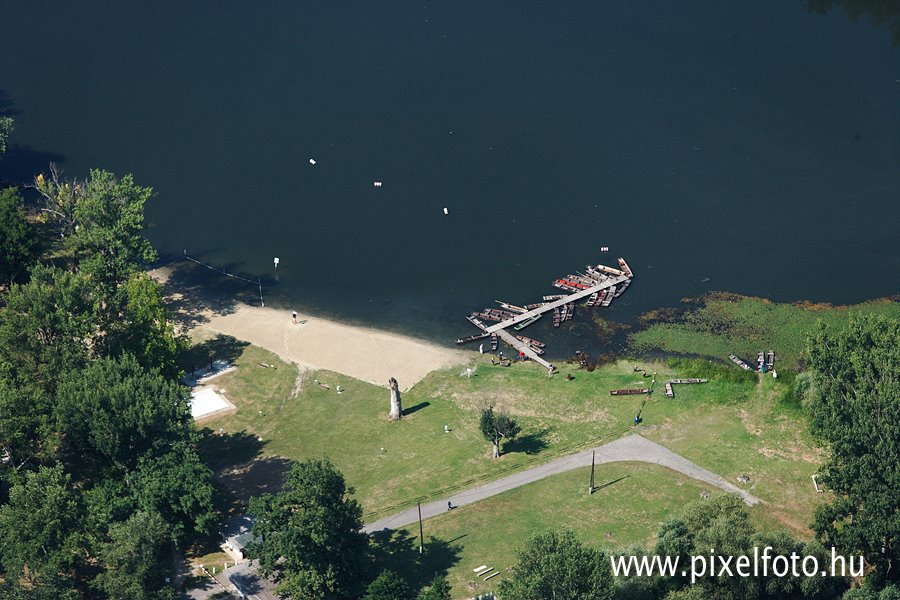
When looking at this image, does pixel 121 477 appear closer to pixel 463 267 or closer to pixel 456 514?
pixel 456 514

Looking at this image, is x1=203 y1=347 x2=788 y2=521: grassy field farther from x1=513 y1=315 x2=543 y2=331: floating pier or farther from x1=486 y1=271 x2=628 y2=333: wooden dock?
x1=486 y1=271 x2=628 y2=333: wooden dock

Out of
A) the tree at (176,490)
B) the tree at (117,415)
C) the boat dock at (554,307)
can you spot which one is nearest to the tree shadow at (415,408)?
the boat dock at (554,307)

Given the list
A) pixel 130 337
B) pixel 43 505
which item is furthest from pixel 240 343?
pixel 43 505

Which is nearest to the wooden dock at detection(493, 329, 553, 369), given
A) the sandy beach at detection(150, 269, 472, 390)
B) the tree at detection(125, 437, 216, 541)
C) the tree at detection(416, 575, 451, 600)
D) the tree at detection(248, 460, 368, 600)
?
the sandy beach at detection(150, 269, 472, 390)

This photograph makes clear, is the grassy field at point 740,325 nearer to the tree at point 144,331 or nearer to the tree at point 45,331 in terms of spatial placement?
the tree at point 144,331

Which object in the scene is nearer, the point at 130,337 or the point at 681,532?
the point at 681,532
